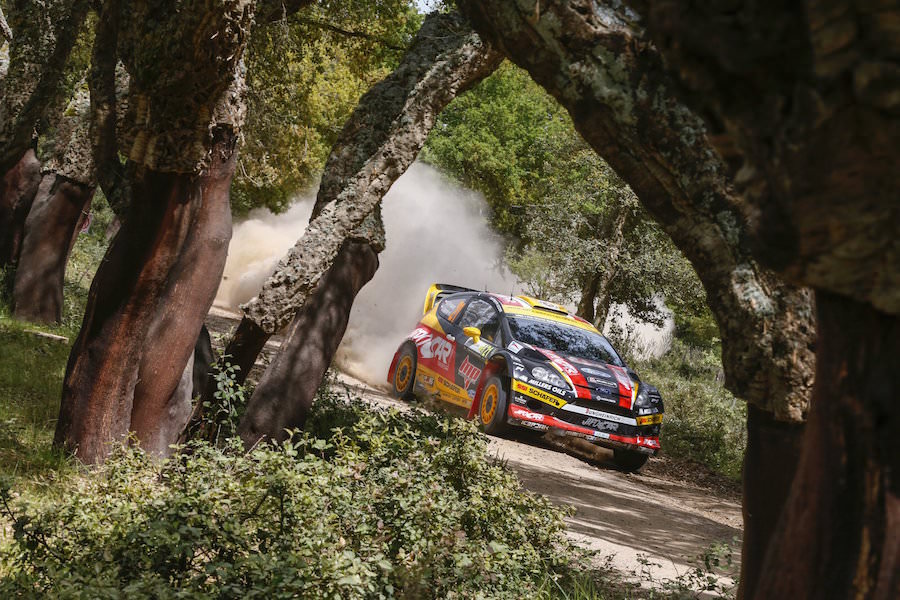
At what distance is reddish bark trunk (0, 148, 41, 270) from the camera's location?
13.4 m

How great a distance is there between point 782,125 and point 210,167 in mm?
4972

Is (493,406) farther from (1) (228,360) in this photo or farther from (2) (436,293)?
(1) (228,360)

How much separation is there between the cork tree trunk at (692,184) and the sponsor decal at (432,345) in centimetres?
982

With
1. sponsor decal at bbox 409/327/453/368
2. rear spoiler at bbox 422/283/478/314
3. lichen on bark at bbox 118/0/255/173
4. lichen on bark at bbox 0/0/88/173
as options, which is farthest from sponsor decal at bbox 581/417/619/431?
lichen on bark at bbox 0/0/88/173

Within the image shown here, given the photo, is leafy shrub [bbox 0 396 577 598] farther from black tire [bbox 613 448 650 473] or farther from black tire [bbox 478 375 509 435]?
black tire [bbox 613 448 650 473]

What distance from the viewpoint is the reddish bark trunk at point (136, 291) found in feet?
19.9

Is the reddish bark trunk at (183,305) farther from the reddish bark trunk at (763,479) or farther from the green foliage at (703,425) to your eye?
the green foliage at (703,425)

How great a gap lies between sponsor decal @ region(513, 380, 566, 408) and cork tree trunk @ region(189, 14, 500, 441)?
13.1ft

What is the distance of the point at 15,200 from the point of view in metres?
13.5

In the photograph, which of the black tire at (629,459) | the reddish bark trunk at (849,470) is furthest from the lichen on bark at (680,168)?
the black tire at (629,459)

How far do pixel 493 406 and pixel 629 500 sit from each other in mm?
2389

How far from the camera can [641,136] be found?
10.3ft

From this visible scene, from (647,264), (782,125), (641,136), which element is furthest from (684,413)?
(782,125)

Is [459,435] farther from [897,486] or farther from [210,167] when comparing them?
[897,486]
